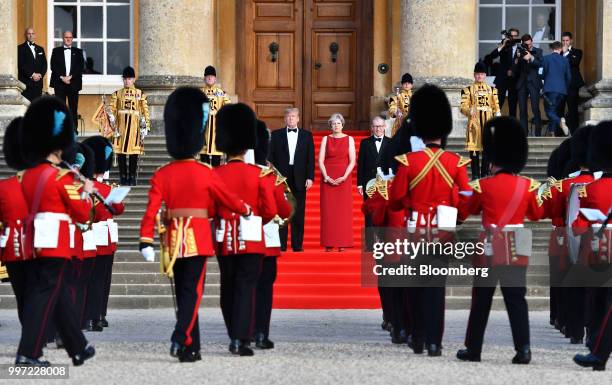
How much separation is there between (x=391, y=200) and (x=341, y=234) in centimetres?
581

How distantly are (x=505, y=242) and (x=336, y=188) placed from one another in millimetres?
6537

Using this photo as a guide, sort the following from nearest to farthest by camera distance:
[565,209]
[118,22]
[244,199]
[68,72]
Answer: [244,199]
[565,209]
[68,72]
[118,22]

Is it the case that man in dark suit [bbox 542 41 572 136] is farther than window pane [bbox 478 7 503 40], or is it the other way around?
window pane [bbox 478 7 503 40]

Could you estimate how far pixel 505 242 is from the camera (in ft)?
38.0

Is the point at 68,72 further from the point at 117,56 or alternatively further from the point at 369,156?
the point at 369,156

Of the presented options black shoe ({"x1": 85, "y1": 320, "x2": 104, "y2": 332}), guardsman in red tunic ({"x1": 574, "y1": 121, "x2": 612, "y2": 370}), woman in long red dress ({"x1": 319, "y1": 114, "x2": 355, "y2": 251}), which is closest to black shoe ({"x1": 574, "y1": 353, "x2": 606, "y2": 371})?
guardsman in red tunic ({"x1": 574, "y1": 121, "x2": 612, "y2": 370})

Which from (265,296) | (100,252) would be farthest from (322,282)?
(265,296)

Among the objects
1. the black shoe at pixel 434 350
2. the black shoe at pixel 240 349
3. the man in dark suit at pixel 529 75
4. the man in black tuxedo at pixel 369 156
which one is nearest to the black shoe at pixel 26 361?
the black shoe at pixel 240 349

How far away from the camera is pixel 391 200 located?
477 inches

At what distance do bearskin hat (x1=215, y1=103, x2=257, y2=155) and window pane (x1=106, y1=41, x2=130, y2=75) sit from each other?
37.7 ft

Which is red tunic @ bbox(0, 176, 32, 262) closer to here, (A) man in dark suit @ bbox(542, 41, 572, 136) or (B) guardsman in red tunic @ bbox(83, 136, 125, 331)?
(B) guardsman in red tunic @ bbox(83, 136, 125, 331)

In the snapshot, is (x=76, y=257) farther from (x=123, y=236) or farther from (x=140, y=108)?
(x=140, y=108)

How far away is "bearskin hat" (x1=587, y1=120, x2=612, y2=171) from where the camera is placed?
12.2 m

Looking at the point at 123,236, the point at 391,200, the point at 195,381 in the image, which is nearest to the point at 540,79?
the point at 123,236
